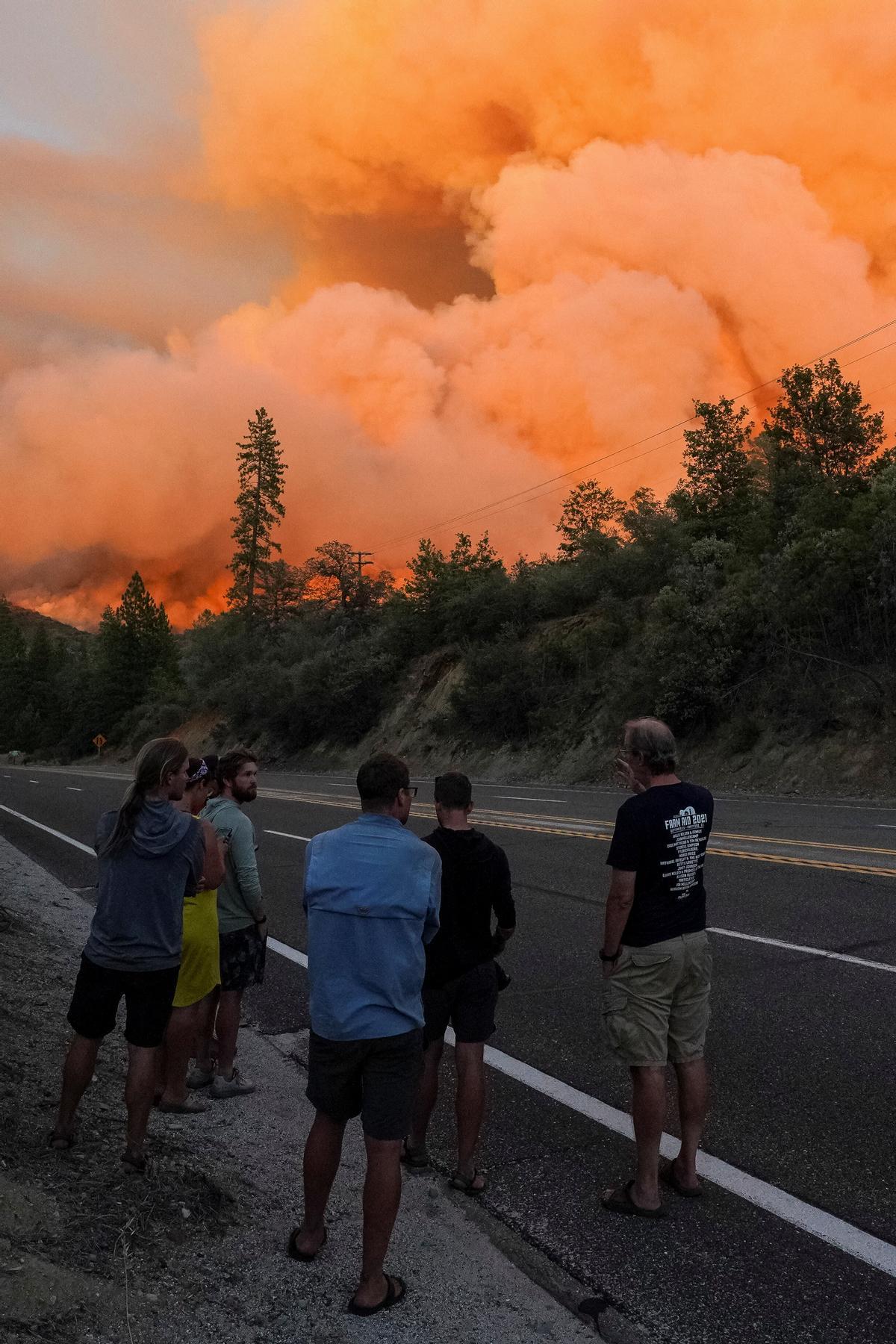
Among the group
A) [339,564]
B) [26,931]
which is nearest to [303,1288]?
[26,931]

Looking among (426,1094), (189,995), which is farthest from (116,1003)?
(426,1094)

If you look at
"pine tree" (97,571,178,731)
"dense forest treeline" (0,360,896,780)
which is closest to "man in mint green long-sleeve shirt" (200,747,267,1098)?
"dense forest treeline" (0,360,896,780)

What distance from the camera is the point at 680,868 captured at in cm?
409

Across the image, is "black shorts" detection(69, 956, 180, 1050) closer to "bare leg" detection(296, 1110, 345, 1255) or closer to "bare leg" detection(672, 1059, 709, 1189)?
"bare leg" detection(296, 1110, 345, 1255)

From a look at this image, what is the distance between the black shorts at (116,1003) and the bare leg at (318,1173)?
3.68 ft

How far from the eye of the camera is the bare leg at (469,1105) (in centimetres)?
407

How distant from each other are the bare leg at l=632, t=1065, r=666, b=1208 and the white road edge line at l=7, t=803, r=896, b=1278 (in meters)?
0.35

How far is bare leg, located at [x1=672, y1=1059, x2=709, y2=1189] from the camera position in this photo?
12.9 feet

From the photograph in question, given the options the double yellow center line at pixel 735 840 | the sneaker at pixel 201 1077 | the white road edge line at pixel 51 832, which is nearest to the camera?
the sneaker at pixel 201 1077

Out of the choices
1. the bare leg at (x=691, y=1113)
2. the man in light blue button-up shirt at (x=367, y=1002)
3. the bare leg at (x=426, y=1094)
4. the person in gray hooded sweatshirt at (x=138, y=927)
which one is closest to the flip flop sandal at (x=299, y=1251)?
the man in light blue button-up shirt at (x=367, y=1002)

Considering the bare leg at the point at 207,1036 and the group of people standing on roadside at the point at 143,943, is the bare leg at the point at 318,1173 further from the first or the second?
the bare leg at the point at 207,1036

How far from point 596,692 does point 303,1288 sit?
101ft

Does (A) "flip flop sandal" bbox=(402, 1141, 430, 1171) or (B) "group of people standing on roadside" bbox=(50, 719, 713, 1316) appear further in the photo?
(A) "flip flop sandal" bbox=(402, 1141, 430, 1171)

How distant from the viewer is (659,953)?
3988mm
